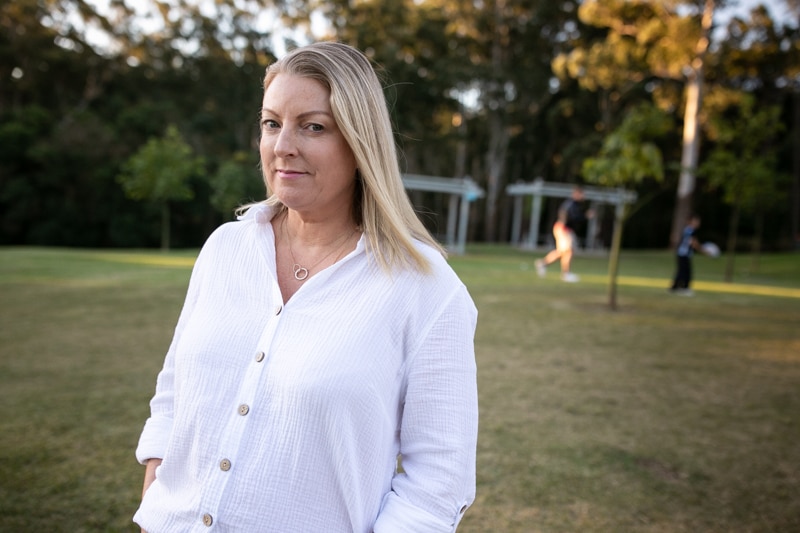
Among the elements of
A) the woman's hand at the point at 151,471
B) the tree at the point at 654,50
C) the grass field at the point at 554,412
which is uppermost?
the tree at the point at 654,50

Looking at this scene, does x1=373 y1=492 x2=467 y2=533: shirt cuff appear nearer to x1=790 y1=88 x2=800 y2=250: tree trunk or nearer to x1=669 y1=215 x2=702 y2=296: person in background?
x1=669 y1=215 x2=702 y2=296: person in background

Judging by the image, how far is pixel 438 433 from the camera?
1.47 m

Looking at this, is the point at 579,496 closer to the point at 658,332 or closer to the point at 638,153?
the point at 658,332

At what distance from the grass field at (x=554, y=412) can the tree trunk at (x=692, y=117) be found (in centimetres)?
1866

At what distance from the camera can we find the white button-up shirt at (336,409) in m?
1.45

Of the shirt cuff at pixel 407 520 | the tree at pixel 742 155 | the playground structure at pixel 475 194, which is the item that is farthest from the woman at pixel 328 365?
the playground structure at pixel 475 194

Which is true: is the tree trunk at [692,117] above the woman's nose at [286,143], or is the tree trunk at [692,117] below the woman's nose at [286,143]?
above

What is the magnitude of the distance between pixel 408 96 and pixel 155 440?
34.4 metres

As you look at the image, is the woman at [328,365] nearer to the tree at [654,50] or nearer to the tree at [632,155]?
the tree at [632,155]

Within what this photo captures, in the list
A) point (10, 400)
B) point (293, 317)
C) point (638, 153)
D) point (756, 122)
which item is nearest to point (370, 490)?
point (293, 317)

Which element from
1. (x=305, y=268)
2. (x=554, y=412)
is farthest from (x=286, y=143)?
(x=554, y=412)

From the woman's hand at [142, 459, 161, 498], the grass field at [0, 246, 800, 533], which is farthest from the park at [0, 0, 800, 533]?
the woman's hand at [142, 459, 161, 498]

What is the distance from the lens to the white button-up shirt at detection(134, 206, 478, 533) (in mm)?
1454

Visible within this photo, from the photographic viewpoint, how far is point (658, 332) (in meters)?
8.80
